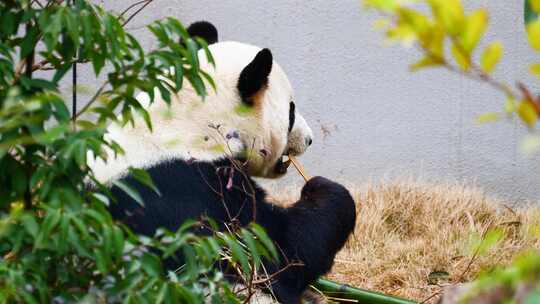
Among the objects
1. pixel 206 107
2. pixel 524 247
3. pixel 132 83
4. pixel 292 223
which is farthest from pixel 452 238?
pixel 132 83

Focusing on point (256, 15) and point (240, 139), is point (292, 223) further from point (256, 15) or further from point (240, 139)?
point (256, 15)

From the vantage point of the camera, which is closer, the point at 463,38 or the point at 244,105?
the point at 463,38

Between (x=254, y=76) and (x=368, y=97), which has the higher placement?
(x=254, y=76)

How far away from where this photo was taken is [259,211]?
145 inches

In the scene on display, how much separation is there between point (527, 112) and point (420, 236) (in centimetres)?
431

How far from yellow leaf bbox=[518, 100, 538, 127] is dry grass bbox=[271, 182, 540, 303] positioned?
3444mm

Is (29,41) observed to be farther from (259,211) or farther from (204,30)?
(204,30)

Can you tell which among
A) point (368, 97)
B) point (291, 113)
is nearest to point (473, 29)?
point (291, 113)

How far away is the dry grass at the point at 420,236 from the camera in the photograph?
476 cm

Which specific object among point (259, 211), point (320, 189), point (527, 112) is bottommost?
point (320, 189)

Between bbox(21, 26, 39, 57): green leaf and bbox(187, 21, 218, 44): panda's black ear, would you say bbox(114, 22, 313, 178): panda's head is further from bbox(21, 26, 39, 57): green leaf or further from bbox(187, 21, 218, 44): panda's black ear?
bbox(21, 26, 39, 57): green leaf

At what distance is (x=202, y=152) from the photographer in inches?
140

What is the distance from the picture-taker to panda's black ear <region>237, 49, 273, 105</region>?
12.1ft

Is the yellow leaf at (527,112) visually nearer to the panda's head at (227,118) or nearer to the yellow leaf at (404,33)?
the yellow leaf at (404,33)
